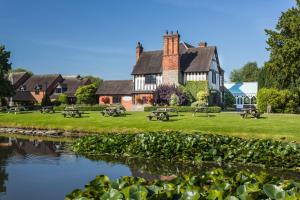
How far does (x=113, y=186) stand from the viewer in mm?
6242

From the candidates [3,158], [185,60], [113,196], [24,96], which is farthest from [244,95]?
[113,196]

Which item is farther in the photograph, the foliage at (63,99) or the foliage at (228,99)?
the foliage at (63,99)

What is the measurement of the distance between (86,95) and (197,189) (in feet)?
A: 190

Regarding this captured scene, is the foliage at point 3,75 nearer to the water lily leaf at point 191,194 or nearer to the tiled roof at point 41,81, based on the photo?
the tiled roof at point 41,81

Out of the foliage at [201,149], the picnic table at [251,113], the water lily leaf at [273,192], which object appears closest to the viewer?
the water lily leaf at [273,192]

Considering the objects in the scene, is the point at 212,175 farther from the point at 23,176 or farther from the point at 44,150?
the point at 44,150

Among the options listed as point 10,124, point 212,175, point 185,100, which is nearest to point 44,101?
point 185,100

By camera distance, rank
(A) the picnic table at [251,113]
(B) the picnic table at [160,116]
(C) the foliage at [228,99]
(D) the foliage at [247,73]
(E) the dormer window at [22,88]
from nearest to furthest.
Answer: (B) the picnic table at [160,116] < (A) the picnic table at [251,113] < (C) the foliage at [228,99] < (E) the dormer window at [22,88] < (D) the foliage at [247,73]

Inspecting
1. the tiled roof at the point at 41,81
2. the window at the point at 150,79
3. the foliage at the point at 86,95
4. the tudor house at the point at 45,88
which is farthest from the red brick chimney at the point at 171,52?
the tiled roof at the point at 41,81

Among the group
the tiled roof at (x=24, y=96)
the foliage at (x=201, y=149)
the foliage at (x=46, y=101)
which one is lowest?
the foliage at (x=201, y=149)

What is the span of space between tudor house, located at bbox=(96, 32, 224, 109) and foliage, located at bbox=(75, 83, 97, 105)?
6142 mm

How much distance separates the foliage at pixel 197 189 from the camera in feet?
17.6

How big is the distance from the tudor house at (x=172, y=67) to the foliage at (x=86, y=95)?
614cm

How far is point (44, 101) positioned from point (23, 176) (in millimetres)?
55972
